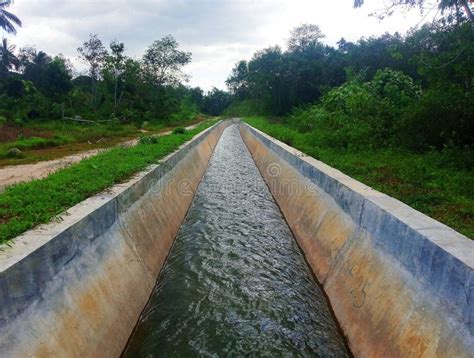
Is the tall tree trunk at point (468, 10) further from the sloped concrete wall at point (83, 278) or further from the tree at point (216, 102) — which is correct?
the tree at point (216, 102)

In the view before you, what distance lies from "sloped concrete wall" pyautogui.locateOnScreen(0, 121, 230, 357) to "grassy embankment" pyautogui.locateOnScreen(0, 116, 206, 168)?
29.8 feet

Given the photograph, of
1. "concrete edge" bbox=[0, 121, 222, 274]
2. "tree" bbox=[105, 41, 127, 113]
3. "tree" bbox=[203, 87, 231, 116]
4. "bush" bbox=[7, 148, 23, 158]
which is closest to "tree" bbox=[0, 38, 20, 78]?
"tree" bbox=[105, 41, 127, 113]

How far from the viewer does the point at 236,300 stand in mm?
5727

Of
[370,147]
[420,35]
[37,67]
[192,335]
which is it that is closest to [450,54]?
[420,35]

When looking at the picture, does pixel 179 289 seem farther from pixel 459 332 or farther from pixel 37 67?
pixel 37 67

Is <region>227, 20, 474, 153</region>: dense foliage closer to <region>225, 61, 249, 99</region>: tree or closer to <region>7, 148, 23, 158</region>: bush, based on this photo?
<region>7, 148, 23, 158</region>: bush

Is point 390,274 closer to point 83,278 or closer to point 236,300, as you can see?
point 236,300

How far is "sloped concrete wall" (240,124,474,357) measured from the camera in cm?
323

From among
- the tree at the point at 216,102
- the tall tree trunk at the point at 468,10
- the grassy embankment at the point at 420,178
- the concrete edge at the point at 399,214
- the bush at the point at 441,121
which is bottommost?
the tree at the point at 216,102

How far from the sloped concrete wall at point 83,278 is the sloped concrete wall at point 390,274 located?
10.2 ft

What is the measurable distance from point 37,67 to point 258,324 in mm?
46024

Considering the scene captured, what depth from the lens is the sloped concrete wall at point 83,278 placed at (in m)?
3.17

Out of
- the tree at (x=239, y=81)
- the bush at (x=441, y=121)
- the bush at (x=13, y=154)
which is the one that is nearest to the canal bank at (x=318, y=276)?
the bush at (x=441, y=121)

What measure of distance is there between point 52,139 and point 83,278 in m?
17.0
